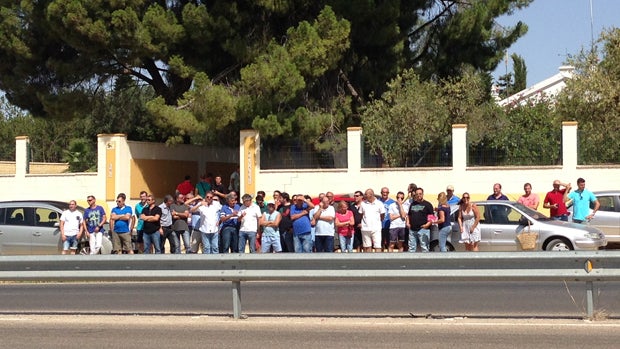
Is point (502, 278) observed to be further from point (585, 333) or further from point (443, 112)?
point (443, 112)

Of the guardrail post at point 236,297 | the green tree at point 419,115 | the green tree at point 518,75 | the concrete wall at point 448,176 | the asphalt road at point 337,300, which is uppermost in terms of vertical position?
the green tree at point 518,75

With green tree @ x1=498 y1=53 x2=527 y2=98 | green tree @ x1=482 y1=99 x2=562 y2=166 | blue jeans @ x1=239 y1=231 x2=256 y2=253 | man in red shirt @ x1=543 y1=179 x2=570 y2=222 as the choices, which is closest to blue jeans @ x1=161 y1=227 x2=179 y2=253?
blue jeans @ x1=239 y1=231 x2=256 y2=253

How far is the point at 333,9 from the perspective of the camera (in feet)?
102

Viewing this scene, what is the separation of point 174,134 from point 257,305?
18623 mm

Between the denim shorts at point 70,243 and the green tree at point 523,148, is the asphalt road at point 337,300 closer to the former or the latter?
the denim shorts at point 70,243

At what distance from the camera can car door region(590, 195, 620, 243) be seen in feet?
73.9

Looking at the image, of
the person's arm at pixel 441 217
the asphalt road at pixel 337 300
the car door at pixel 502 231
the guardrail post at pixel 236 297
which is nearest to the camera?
the guardrail post at pixel 236 297

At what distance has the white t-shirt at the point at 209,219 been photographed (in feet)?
69.9

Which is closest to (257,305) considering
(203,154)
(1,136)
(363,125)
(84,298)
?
(84,298)

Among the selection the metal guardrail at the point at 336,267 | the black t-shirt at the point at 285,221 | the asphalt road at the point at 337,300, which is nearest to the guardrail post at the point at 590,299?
the metal guardrail at the point at 336,267

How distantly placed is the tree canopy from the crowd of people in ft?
22.8

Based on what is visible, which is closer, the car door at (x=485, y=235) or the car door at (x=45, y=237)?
the car door at (x=485, y=235)

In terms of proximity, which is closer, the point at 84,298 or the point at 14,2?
the point at 84,298

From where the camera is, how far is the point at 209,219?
69.9ft
